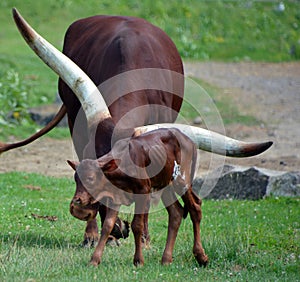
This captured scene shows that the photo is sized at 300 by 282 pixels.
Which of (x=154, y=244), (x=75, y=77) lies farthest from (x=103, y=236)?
(x=154, y=244)

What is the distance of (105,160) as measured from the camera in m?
5.86

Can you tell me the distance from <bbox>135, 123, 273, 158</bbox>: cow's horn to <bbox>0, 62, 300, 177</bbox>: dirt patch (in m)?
5.43

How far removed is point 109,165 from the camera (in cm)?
582

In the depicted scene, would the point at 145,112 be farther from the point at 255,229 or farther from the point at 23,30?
the point at 255,229

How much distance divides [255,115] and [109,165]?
415 inches

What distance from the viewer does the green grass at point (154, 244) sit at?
600 centimetres

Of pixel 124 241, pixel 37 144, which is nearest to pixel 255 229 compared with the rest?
pixel 124 241

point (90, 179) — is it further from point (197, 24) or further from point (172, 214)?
point (197, 24)

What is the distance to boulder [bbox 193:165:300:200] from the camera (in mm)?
10289

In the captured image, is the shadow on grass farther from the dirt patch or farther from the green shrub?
the green shrub

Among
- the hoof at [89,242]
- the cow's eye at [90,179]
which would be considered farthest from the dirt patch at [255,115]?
the cow's eye at [90,179]

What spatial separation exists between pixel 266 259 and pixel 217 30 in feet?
59.3

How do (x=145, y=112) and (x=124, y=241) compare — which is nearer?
(x=145, y=112)

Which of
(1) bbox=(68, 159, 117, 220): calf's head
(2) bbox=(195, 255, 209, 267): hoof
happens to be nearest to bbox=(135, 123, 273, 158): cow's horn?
(1) bbox=(68, 159, 117, 220): calf's head
